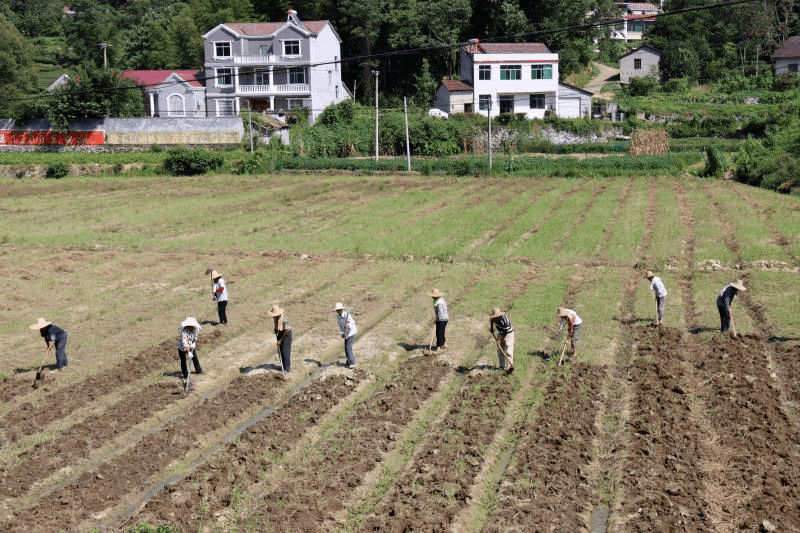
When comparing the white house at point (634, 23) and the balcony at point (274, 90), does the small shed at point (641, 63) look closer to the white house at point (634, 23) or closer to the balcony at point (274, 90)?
the white house at point (634, 23)

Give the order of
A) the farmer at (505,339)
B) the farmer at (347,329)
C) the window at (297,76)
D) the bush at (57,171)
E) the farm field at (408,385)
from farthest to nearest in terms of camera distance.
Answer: the window at (297,76) → the bush at (57,171) → the farmer at (347,329) → the farmer at (505,339) → the farm field at (408,385)

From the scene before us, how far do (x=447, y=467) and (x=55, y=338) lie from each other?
1057 cm

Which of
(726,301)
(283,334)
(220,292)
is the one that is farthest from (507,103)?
(283,334)

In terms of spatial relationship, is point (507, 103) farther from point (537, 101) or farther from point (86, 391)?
point (86, 391)

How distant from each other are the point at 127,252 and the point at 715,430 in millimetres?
26481

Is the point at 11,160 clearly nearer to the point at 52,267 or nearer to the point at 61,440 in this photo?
the point at 52,267

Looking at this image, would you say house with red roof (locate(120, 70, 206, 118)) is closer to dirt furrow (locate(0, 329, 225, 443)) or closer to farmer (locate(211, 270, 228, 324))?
farmer (locate(211, 270, 228, 324))

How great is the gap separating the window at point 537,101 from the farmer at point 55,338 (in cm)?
6788

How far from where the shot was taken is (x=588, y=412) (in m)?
18.5

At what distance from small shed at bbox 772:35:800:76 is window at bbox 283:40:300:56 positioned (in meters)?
47.8

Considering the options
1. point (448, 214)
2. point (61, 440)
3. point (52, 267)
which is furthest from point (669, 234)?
point (61, 440)

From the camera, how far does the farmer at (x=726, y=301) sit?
2284cm

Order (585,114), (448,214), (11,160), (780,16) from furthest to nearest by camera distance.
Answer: (780,16) < (585,114) < (11,160) < (448,214)

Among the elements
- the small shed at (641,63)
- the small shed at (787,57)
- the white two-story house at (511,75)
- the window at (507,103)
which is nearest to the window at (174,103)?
the white two-story house at (511,75)
